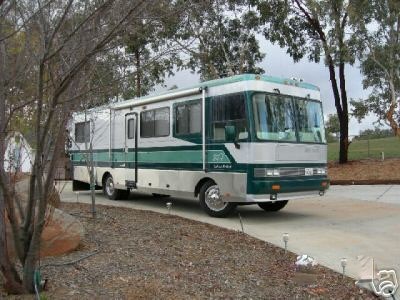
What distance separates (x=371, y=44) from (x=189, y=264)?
18.2m

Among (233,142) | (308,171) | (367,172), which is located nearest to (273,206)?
(308,171)

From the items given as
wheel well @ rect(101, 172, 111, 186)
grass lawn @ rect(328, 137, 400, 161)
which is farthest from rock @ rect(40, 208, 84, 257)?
grass lawn @ rect(328, 137, 400, 161)

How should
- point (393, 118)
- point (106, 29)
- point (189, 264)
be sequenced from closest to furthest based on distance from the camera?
1. point (106, 29)
2. point (189, 264)
3. point (393, 118)

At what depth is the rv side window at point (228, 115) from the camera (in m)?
10.6

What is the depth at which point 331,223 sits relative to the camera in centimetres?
1070

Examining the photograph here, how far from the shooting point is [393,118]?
77.9 ft

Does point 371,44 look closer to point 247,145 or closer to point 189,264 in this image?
point 247,145

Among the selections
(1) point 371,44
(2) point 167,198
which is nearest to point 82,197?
(2) point 167,198

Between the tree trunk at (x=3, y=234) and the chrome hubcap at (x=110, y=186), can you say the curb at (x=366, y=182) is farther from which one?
the tree trunk at (x=3, y=234)

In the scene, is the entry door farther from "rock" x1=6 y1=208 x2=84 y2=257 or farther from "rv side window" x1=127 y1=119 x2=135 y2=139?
"rock" x1=6 y1=208 x2=84 y2=257

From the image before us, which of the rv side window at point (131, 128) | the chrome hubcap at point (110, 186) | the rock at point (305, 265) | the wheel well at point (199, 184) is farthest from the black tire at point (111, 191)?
the rock at point (305, 265)

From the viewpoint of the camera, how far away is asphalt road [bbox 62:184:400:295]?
795cm
